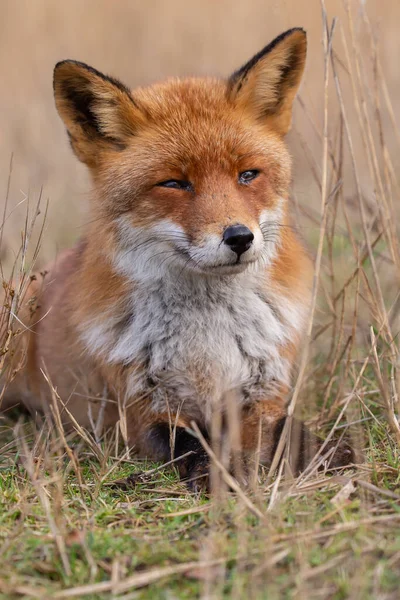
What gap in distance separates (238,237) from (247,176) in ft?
1.77

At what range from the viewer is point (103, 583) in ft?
7.04

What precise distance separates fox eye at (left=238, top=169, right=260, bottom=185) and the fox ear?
1.27 feet

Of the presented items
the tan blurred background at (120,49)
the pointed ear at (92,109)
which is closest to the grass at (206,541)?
the pointed ear at (92,109)

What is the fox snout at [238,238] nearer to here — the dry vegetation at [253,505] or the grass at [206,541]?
the dry vegetation at [253,505]

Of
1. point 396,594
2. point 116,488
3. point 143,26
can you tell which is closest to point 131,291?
point 116,488

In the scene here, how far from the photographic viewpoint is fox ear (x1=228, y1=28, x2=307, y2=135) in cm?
350

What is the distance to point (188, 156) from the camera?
328 centimetres

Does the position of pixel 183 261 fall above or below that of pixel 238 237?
below

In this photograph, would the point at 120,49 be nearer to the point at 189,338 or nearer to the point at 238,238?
the point at 189,338

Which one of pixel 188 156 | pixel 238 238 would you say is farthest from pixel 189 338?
pixel 188 156

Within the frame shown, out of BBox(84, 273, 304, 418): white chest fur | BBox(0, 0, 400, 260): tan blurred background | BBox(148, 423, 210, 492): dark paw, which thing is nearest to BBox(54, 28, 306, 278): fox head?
BBox(84, 273, 304, 418): white chest fur

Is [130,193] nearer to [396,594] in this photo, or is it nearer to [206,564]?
[206,564]

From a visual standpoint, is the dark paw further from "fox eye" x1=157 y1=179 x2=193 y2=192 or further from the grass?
"fox eye" x1=157 y1=179 x2=193 y2=192

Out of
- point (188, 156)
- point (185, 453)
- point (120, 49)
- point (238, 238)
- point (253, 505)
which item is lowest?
point (185, 453)
